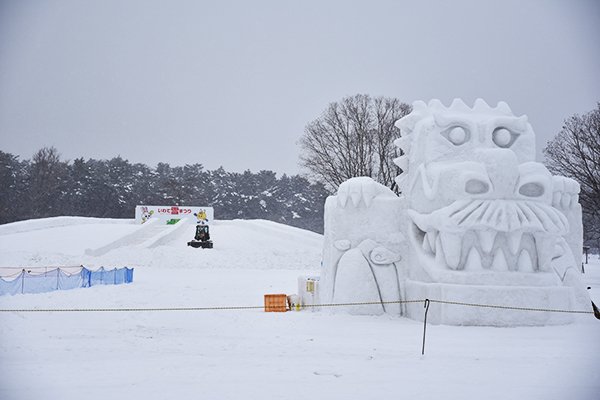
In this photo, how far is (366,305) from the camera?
10273mm

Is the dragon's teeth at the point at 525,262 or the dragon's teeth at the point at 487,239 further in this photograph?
the dragon's teeth at the point at 525,262

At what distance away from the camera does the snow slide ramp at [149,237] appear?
25272mm

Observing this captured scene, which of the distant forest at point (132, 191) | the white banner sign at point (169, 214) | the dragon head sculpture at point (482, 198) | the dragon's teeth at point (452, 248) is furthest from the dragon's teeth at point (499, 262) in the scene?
the white banner sign at point (169, 214)

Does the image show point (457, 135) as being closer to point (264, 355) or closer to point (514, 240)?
point (514, 240)

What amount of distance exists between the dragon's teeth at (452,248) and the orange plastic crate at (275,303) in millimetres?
4052

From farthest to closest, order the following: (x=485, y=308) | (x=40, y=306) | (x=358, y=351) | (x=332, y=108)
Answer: (x=332, y=108), (x=40, y=306), (x=485, y=308), (x=358, y=351)

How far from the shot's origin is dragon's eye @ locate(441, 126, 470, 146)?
1018 centimetres

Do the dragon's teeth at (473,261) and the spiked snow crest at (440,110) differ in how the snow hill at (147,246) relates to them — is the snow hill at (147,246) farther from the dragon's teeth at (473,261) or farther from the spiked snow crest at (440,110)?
the dragon's teeth at (473,261)

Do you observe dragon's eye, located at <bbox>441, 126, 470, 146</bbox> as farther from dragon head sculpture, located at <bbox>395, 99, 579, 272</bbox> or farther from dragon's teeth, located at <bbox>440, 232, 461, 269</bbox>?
dragon's teeth, located at <bbox>440, 232, 461, 269</bbox>

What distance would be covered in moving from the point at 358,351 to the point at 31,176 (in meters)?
45.9

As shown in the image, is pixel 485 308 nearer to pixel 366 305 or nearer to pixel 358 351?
pixel 366 305

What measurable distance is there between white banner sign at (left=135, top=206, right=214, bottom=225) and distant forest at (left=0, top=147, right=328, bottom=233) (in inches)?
308

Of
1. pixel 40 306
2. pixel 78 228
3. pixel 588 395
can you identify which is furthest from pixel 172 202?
pixel 588 395

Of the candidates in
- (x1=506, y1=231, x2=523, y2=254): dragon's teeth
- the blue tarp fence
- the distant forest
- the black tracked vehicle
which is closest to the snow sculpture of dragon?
(x1=506, y1=231, x2=523, y2=254): dragon's teeth
